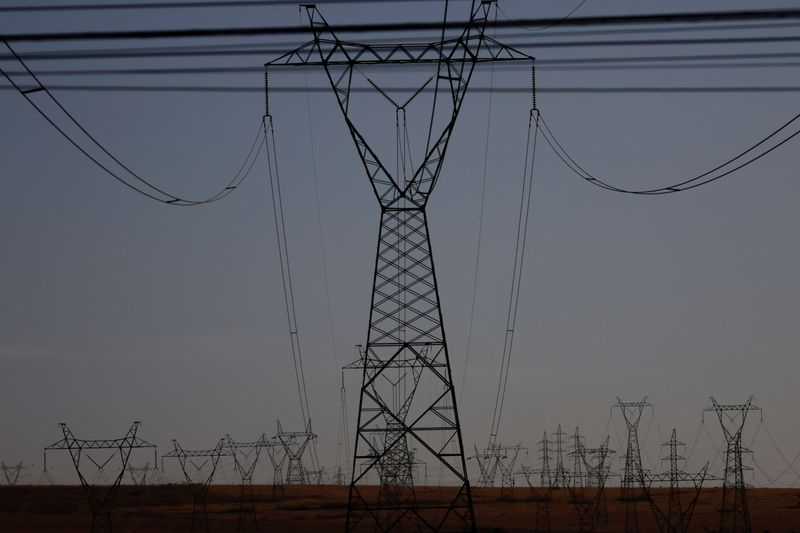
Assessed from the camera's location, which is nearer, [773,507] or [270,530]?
[270,530]

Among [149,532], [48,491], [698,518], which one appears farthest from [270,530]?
[48,491]

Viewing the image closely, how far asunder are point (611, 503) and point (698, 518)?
27.1 meters

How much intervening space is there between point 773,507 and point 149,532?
61621 millimetres

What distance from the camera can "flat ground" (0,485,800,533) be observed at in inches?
3629

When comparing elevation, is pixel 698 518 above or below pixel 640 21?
below

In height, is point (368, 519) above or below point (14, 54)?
below

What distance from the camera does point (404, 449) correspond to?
61.8m

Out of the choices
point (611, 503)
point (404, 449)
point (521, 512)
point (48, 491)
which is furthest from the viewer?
point (48, 491)

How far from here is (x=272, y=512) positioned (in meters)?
110

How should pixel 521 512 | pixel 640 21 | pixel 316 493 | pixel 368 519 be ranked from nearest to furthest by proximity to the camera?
1. pixel 640 21
2. pixel 368 519
3. pixel 521 512
4. pixel 316 493

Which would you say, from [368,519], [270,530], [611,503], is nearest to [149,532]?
[270,530]

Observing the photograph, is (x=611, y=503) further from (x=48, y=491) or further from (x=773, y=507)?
(x=48, y=491)

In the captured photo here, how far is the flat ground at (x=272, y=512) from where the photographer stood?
302 ft

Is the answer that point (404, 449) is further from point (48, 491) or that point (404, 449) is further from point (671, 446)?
point (48, 491)
